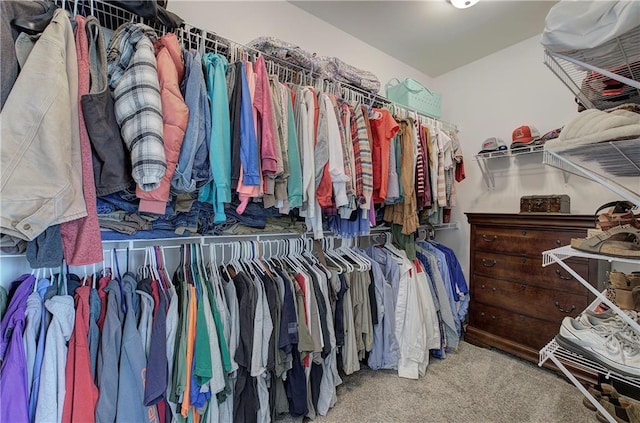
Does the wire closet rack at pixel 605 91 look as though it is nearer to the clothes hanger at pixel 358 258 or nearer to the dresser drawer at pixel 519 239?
the dresser drawer at pixel 519 239

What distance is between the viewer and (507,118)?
2.68 meters

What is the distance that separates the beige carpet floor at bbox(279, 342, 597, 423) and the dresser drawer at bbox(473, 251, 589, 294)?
0.65 meters

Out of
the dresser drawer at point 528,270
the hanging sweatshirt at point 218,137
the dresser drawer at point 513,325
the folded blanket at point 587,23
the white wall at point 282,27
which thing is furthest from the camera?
the dresser drawer at point 513,325

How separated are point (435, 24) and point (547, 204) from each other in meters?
1.72

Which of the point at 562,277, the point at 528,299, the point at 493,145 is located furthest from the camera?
the point at 493,145

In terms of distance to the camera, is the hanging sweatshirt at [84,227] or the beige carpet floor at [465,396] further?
the beige carpet floor at [465,396]

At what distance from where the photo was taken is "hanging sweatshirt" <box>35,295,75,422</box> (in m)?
0.95

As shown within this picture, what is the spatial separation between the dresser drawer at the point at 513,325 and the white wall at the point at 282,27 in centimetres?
227

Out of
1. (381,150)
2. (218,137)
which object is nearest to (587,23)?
(381,150)

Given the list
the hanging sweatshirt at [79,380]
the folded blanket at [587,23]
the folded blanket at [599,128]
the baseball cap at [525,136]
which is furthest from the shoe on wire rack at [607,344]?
the baseball cap at [525,136]

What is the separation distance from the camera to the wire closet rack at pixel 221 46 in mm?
1229

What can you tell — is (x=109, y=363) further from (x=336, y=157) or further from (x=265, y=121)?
(x=336, y=157)

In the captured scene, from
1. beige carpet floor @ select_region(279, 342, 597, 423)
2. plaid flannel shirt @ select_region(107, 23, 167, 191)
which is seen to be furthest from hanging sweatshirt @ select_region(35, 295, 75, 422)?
beige carpet floor @ select_region(279, 342, 597, 423)

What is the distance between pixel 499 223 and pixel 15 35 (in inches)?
113
